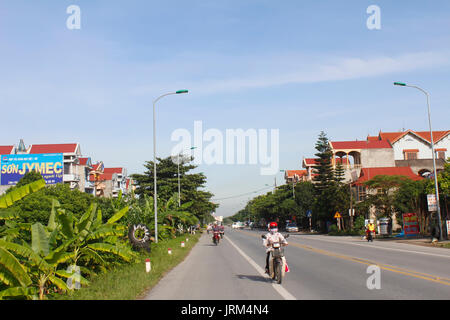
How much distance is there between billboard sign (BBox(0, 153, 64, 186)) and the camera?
181 feet

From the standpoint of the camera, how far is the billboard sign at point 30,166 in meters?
55.2

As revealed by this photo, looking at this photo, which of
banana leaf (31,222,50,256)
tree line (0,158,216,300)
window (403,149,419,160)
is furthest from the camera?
window (403,149,419,160)

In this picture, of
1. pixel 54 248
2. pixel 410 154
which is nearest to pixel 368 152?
pixel 410 154

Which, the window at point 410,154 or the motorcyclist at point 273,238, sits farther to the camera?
the window at point 410,154

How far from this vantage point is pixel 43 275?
11203 millimetres

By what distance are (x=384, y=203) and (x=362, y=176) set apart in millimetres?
21898

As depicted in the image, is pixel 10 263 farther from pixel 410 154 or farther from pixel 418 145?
pixel 418 145

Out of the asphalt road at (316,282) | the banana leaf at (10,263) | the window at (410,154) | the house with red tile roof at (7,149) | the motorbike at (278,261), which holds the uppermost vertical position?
the house with red tile roof at (7,149)

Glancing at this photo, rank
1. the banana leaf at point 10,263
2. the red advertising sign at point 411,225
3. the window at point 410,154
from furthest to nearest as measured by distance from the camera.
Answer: the window at point 410,154 < the red advertising sign at point 411,225 < the banana leaf at point 10,263

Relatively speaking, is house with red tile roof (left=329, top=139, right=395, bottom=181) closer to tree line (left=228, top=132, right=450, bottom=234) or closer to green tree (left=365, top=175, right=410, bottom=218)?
tree line (left=228, top=132, right=450, bottom=234)

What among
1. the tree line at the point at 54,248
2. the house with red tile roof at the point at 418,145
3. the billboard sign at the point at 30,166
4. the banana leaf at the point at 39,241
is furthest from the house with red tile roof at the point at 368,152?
the banana leaf at the point at 39,241

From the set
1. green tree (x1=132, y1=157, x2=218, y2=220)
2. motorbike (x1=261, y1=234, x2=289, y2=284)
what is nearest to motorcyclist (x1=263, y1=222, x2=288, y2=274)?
motorbike (x1=261, y1=234, x2=289, y2=284)

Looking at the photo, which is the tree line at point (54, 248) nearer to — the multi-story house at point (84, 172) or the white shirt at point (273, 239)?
the white shirt at point (273, 239)
